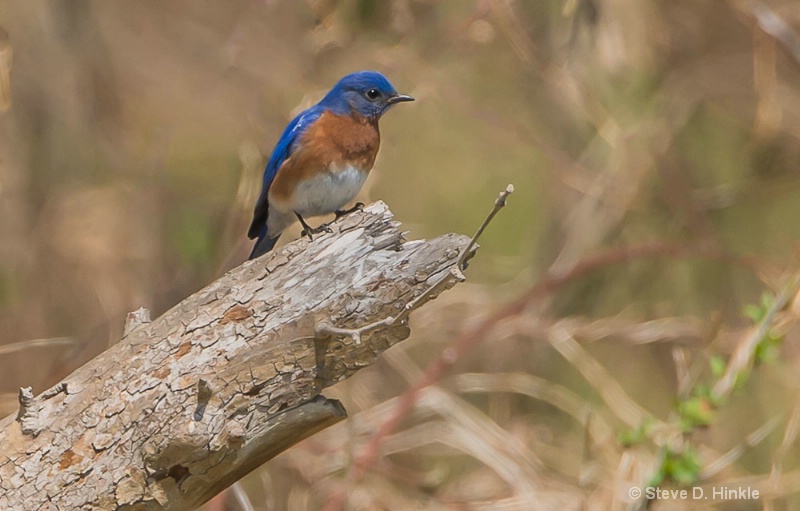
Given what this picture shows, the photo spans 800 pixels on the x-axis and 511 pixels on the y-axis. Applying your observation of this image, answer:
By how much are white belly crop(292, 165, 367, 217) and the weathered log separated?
3.61 ft

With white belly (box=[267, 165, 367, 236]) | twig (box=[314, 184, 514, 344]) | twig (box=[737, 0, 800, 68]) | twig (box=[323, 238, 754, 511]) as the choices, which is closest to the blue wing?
white belly (box=[267, 165, 367, 236])

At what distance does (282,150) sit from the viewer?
357cm

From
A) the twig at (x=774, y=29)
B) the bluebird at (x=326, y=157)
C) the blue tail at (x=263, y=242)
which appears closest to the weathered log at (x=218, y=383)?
the bluebird at (x=326, y=157)

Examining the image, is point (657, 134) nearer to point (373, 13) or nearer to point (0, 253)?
point (373, 13)

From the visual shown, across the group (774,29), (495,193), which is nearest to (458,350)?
(774,29)

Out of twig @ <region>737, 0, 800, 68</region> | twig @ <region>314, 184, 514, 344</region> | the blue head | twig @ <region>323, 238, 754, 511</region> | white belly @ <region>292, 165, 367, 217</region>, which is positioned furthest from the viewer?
twig @ <region>737, 0, 800, 68</region>

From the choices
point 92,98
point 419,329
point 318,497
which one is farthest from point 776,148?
point 92,98

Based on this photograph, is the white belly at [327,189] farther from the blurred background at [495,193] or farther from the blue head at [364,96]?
the blurred background at [495,193]

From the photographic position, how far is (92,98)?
6.10 meters

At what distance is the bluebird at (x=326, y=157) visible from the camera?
3430 millimetres

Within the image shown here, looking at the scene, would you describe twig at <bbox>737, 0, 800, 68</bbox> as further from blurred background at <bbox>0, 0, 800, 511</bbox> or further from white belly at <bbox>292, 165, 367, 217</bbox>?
white belly at <bbox>292, 165, 367, 217</bbox>

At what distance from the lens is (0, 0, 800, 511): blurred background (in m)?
4.88

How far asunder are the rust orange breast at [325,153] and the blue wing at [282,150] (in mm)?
39

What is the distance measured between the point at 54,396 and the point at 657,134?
4416mm
